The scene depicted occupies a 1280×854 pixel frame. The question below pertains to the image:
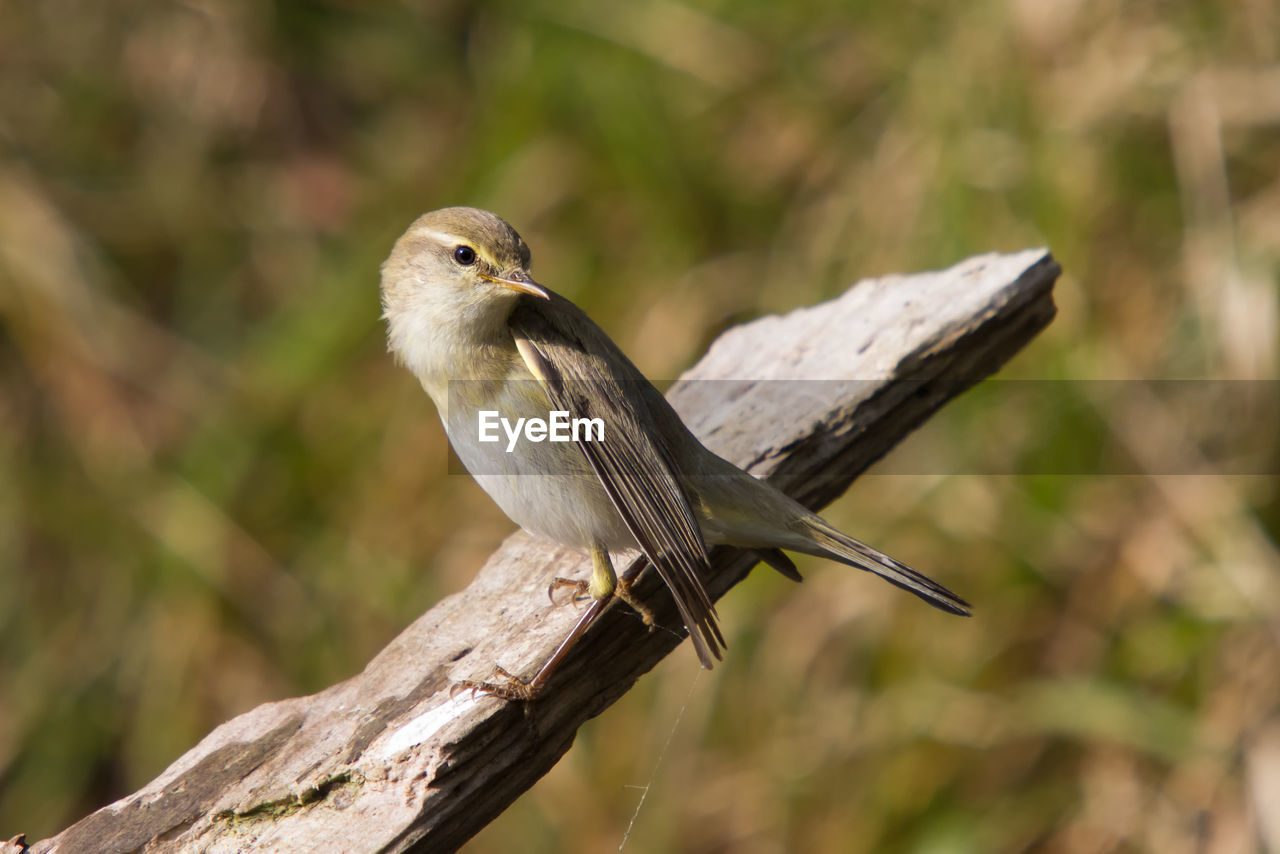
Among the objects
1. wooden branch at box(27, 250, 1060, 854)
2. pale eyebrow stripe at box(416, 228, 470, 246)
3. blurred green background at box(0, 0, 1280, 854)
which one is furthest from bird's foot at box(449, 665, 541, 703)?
blurred green background at box(0, 0, 1280, 854)

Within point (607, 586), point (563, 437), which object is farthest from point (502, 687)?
point (563, 437)

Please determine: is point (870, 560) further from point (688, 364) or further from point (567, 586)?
point (688, 364)

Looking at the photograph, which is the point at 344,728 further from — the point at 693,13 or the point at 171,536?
the point at 693,13

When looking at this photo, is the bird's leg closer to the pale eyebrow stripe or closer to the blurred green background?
the pale eyebrow stripe

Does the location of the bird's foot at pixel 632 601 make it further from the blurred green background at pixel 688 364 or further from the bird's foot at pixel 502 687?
the blurred green background at pixel 688 364

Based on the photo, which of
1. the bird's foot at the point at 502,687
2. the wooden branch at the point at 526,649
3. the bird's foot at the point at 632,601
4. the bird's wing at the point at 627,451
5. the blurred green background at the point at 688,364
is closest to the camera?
the wooden branch at the point at 526,649

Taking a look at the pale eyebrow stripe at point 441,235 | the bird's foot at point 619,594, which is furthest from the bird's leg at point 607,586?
the pale eyebrow stripe at point 441,235
